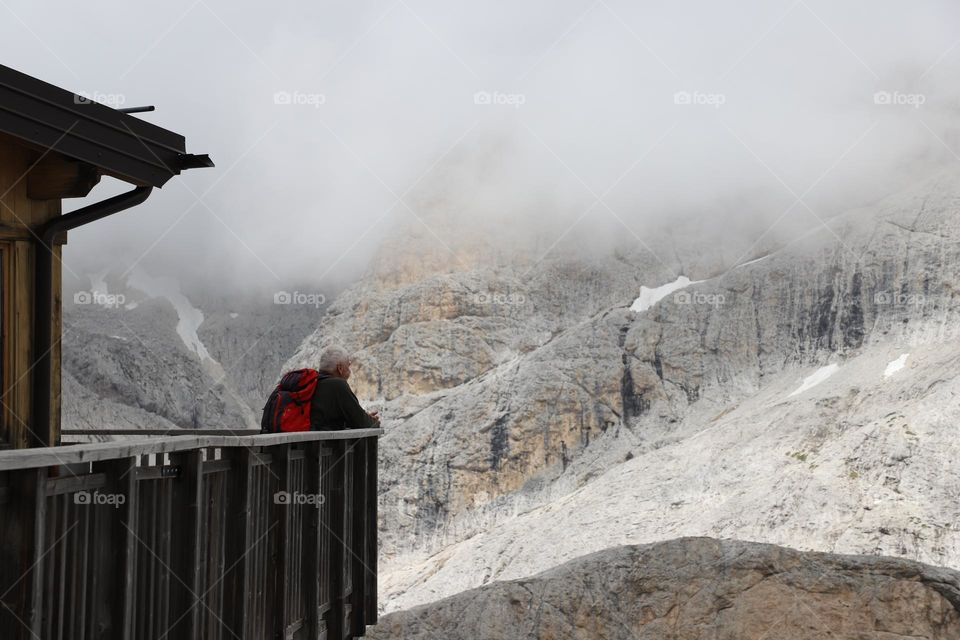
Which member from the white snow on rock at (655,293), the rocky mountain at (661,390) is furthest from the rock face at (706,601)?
the white snow on rock at (655,293)

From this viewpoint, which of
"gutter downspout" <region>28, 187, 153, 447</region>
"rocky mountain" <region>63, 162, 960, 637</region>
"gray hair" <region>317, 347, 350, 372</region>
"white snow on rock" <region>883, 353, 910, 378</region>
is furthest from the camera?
"white snow on rock" <region>883, 353, 910, 378</region>

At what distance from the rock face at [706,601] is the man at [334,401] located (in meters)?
8.56

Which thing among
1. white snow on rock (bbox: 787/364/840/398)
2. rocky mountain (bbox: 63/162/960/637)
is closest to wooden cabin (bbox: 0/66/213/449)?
rocky mountain (bbox: 63/162/960/637)

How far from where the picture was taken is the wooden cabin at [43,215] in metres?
5.20

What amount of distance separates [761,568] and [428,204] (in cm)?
5234

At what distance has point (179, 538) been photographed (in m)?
4.45

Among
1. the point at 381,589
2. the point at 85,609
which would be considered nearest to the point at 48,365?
the point at 85,609

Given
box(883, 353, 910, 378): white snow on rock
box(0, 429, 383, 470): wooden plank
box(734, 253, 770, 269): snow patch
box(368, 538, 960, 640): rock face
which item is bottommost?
box(368, 538, 960, 640): rock face

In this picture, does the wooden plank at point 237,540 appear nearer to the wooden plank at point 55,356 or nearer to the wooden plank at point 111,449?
the wooden plank at point 111,449

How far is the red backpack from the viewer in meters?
6.74

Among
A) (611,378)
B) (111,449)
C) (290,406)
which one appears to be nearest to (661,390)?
(611,378)

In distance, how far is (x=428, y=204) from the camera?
6556cm

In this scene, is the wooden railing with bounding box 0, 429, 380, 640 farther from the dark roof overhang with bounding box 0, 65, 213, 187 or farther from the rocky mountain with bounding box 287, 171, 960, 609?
the rocky mountain with bounding box 287, 171, 960, 609

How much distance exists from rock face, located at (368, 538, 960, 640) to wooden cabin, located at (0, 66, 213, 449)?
1034 cm
